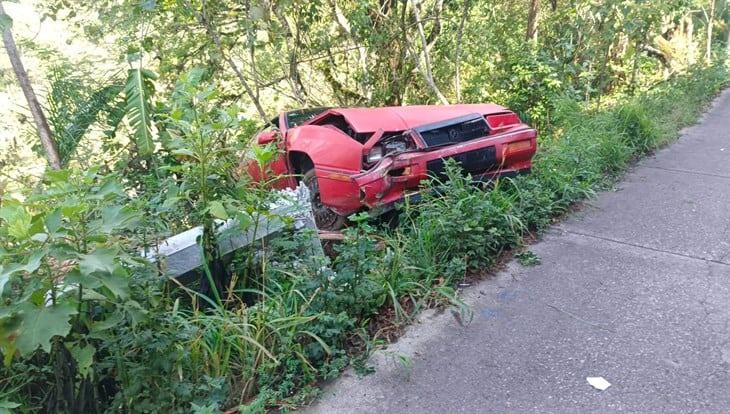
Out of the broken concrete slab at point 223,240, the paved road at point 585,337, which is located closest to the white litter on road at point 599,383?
the paved road at point 585,337

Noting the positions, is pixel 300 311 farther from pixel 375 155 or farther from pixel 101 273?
pixel 375 155

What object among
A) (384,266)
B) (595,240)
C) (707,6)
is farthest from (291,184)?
(707,6)

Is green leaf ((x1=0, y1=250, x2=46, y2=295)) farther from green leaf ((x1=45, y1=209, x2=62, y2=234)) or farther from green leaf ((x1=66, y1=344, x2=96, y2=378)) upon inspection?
green leaf ((x1=66, y1=344, x2=96, y2=378))

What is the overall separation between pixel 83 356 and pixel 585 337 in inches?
103

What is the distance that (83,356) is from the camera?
82.3 inches

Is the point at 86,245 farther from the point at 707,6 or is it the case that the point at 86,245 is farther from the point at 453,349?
the point at 707,6

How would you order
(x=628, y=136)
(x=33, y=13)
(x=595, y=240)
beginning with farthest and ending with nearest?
(x=33, y=13) < (x=628, y=136) < (x=595, y=240)

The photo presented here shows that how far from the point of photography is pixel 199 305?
3172mm

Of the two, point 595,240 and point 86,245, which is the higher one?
point 86,245

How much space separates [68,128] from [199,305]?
3330 millimetres

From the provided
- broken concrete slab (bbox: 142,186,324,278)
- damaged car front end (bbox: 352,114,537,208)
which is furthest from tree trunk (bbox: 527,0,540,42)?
broken concrete slab (bbox: 142,186,324,278)

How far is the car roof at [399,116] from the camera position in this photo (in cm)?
458

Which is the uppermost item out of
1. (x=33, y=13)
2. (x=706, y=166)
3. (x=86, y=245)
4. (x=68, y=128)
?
(x=33, y=13)

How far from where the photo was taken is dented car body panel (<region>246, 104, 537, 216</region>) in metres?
4.25
